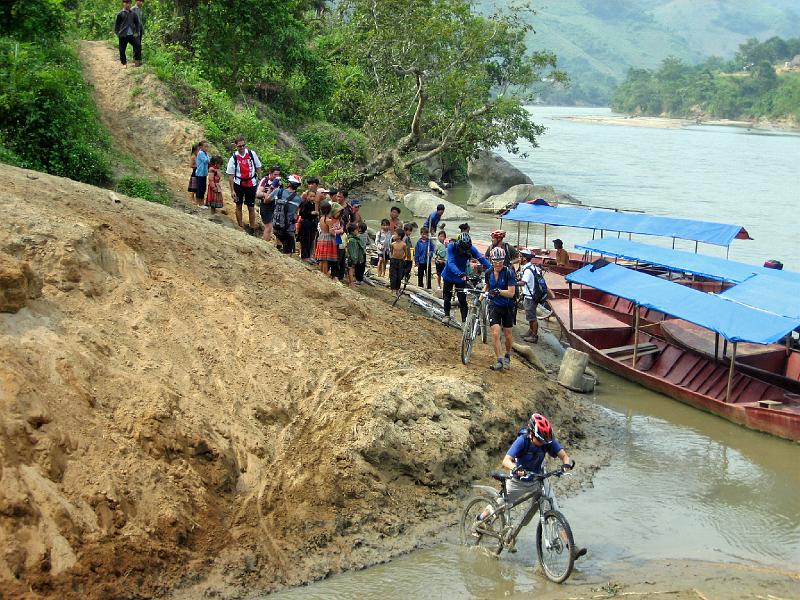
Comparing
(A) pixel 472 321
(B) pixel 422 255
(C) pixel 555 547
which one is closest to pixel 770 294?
(B) pixel 422 255

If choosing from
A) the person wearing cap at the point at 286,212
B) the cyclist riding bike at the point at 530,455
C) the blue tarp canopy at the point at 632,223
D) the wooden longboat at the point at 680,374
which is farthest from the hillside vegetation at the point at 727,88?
the cyclist riding bike at the point at 530,455

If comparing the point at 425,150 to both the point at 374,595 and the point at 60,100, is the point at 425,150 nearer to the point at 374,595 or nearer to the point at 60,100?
the point at 60,100

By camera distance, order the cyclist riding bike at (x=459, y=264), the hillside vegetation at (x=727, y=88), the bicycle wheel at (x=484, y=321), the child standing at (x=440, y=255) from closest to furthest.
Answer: the bicycle wheel at (x=484, y=321) → the cyclist riding bike at (x=459, y=264) → the child standing at (x=440, y=255) → the hillside vegetation at (x=727, y=88)

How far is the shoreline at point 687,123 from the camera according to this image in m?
99.8

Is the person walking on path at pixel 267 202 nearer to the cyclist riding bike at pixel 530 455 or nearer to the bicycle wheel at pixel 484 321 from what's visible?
the bicycle wheel at pixel 484 321

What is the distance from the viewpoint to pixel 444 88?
31672mm

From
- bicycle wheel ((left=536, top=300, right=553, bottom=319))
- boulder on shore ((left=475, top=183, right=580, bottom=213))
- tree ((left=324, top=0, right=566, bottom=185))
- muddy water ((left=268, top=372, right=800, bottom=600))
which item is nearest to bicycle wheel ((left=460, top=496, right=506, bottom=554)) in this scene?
muddy water ((left=268, top=372, right=800, bottom=600))

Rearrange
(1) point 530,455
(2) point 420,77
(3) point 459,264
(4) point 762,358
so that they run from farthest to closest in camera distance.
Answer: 1. (2) point 420,77
2. (4) point 762,358
3. (3) point 459,264
4. (1) point 530,455

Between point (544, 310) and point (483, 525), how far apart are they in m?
11.9

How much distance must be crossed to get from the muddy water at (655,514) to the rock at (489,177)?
2649 centimetres

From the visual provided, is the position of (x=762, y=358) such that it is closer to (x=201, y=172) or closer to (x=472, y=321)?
(x=472, y=321)

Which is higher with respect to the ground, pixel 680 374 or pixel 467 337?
pixel 467 337

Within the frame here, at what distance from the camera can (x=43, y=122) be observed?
15273 mm

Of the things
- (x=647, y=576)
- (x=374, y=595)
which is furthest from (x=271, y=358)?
(x=647, y=576)
